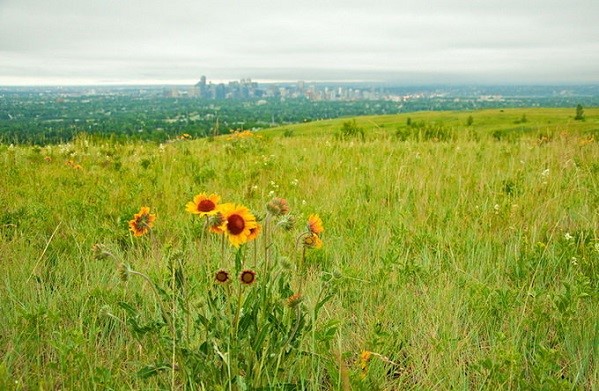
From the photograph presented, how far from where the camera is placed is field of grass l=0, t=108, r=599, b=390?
Result: 77.4 inches

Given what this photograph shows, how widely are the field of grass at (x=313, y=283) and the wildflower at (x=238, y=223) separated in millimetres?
126

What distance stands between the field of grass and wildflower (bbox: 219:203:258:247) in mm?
126

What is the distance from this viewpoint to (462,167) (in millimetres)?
6488

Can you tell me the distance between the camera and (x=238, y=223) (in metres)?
1.83

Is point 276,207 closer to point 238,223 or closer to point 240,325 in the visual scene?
point 238,223

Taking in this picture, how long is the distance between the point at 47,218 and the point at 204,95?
143 meters

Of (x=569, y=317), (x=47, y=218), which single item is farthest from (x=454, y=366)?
(x=47, y=218)

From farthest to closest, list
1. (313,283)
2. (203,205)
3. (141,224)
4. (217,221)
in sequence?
(313,283)
(141,224)
(203,205)
(217,221)

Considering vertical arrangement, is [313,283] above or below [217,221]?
below

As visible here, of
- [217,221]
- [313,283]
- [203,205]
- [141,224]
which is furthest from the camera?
[313,283]

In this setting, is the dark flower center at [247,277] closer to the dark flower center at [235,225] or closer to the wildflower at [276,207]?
the dark flower center at [235,225]

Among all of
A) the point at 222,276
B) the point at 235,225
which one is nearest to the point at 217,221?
the point at 235,225

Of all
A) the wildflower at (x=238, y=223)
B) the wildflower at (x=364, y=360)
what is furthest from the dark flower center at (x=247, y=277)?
the wildflower at (x=364, y=360)

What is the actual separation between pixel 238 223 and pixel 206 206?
20 centimetres
